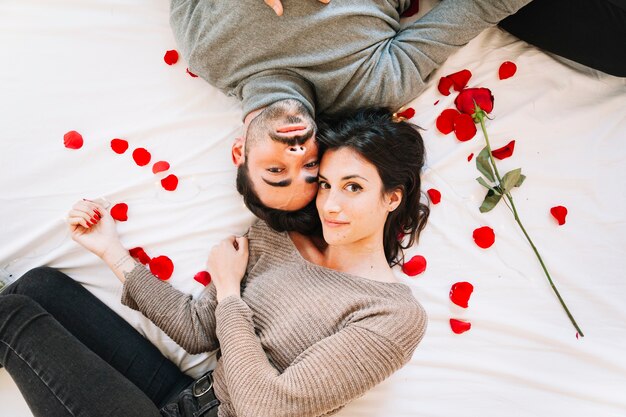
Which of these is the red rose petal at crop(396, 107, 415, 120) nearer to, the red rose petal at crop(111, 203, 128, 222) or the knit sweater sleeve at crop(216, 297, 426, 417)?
the knit sweater sleeve at crop(216, 297, 426, 417)

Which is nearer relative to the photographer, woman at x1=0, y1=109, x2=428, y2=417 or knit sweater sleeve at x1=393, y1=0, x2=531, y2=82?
woman at x1=0, y1=109, x2=428, y2=417

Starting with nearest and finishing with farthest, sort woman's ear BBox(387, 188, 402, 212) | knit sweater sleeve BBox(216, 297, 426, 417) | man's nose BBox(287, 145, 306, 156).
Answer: knit sweater sleeve BBox(216, 297, 426, 417) → man's nose BBox(287, 145, 306, 156) → woman's ear BBox(387, 188, 402, 212)

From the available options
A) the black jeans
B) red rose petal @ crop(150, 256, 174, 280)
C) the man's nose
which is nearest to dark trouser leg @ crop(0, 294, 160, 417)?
the black jeans

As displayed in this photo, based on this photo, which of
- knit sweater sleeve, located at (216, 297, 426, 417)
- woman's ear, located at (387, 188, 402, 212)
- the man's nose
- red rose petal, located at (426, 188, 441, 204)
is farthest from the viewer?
red rose petal, located at (426, 188, 441, 204)

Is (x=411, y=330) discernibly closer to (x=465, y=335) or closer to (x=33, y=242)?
(x=465, y=335)

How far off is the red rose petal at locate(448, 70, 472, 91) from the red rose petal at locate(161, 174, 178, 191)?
1.09 metres

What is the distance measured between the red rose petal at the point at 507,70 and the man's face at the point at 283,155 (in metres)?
0.80

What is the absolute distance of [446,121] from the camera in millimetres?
1849

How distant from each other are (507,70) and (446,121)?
0.31 metres

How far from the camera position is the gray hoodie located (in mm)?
1642

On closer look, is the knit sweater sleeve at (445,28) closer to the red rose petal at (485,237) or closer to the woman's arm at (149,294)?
the red rose petal at (485,237)

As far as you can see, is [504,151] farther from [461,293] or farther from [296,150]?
[296,150]

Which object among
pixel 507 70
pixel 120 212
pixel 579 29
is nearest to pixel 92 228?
pixel 120 212

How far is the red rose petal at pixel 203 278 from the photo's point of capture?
5.83ft
